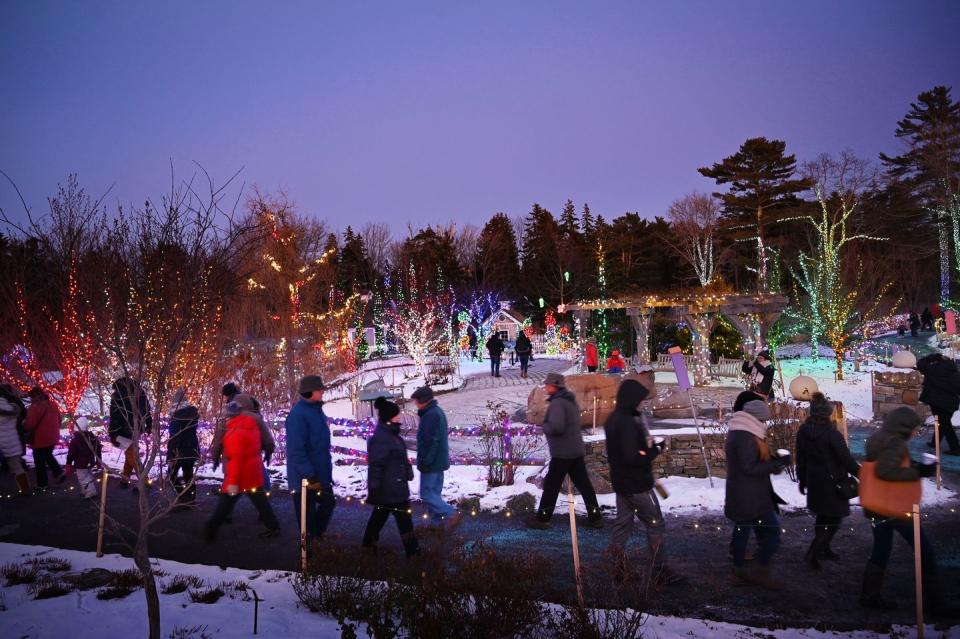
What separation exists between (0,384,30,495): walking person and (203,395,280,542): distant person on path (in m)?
3.95

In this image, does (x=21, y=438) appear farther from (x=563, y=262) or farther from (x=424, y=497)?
(x=563, y=262)

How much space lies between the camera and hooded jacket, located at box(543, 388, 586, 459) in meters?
6.32

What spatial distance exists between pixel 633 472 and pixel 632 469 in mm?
24

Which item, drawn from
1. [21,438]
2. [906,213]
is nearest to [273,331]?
[21,438]

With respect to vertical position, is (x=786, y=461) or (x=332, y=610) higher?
(x=786, y=461)

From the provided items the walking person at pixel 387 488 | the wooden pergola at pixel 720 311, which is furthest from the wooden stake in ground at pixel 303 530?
the wooden pergola at pixel 720 311

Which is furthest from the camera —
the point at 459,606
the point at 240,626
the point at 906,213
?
the point at 906,213

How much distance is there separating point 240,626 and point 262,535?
2379 millimetres

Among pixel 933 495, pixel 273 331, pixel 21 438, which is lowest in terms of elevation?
pixel 933 495

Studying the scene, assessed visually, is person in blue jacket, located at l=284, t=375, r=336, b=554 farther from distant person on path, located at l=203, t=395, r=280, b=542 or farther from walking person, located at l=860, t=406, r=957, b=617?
walking person, located at l=860, t=406, r=957, b=617

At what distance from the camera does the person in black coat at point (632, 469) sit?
4914 millimetres

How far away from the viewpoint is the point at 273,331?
770 inches

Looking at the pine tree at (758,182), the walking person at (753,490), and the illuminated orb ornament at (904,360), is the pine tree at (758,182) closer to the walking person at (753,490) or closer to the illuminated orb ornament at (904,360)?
the illuminated orb ornament at (904,360)

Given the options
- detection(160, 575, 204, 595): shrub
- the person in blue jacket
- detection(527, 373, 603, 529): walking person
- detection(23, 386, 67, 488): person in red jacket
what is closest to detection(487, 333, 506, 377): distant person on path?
detection(23, 386, 67, 488): person in red jacket
